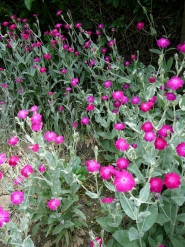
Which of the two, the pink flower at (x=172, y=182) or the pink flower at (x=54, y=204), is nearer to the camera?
the pink flower at (x=172, y=182)

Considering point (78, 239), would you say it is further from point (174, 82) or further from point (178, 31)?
point (178, 31)

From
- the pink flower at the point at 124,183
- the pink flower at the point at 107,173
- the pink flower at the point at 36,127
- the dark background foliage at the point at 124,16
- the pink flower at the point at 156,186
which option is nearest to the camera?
the pink flower at the point at 124,183

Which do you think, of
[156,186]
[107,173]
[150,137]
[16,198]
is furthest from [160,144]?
[16,198]

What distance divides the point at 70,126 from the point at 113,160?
0.64 metres

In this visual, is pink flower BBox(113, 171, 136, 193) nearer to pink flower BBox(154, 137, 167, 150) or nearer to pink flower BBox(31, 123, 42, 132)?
pink flower BBox(154, 137, 167, 150)

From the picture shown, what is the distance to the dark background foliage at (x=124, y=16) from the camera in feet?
12.3

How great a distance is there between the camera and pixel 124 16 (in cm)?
388

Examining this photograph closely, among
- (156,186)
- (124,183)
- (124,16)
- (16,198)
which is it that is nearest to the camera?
(124,183)

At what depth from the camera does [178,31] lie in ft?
12.5

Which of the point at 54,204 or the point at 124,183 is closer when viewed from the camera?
the point at 124,183

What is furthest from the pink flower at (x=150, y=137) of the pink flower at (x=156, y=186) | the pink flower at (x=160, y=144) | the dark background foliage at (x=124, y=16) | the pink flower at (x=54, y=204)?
the dark background foliage at (x=124, y=16)

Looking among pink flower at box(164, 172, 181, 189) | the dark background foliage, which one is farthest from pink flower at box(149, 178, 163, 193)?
the dark background foliage

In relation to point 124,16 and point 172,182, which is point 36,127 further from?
point 124,16

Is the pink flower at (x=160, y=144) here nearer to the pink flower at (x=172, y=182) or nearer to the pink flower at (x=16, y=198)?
the pink flower at (x=172, y=182)
